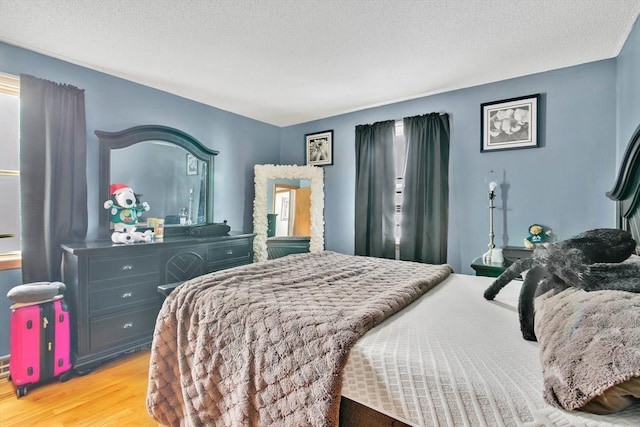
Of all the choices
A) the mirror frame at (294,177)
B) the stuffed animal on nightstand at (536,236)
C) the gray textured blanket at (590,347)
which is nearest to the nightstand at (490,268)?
the stuffed animal on nightstand at (536,236)

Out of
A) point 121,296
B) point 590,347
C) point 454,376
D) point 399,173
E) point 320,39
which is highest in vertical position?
point 320,39

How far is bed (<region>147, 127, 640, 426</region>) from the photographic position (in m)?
0.81

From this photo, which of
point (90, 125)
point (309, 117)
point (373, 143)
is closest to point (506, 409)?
point (373, 143)

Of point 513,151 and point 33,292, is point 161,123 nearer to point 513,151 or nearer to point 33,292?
point 33,292

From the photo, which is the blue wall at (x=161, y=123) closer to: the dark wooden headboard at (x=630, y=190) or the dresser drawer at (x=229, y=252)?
the dresser drawer at (x=229, y=252)

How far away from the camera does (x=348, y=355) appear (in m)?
0.97

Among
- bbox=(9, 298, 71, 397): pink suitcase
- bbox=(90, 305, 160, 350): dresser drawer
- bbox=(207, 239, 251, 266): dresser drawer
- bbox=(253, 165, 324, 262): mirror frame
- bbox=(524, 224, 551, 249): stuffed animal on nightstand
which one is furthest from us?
bbox=(253, 165, 324, 262): mirror frame

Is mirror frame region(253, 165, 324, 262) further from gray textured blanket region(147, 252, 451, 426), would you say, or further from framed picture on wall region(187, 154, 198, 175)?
gray textured blanket region(147, 252, 451, 426)

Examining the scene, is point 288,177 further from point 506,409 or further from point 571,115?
point 506,409

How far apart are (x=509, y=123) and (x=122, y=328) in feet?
12.6

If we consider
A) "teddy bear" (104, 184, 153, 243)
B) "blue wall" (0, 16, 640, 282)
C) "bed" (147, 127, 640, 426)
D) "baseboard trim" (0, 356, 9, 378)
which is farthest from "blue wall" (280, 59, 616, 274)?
"baseboard trim" (0, 356, 9, 378)

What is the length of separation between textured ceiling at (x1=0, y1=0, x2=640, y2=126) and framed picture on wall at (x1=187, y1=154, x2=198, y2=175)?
2.47ft

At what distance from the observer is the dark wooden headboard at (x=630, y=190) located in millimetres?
1662

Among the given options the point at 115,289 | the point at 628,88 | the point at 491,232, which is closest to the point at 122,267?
the point at 115,289
